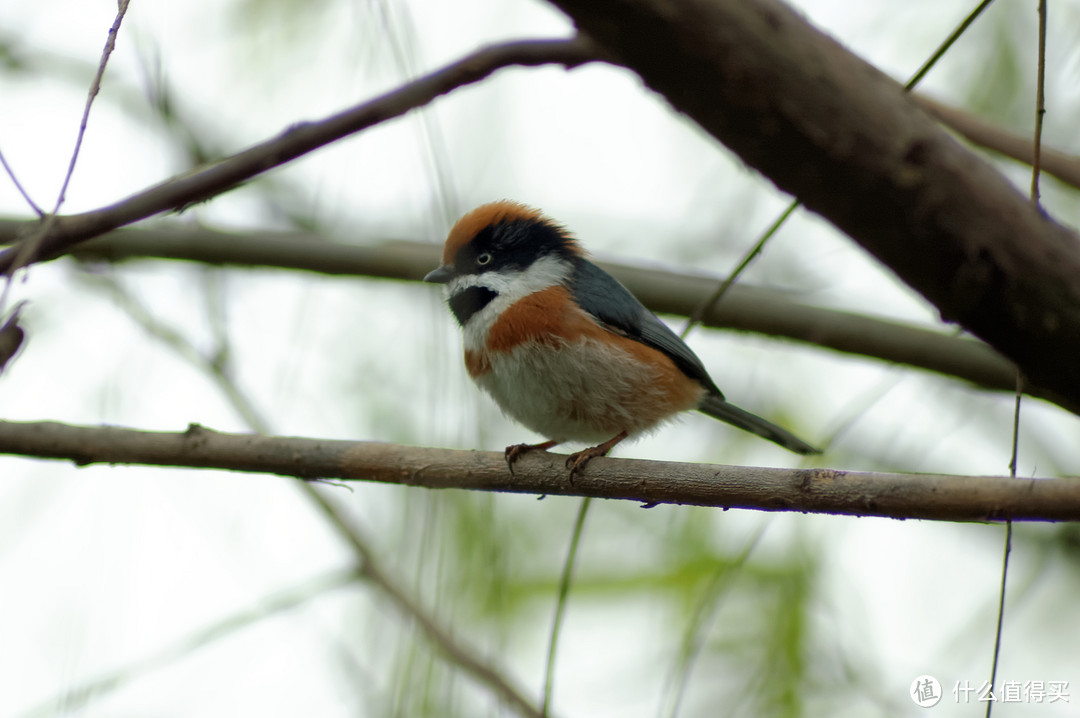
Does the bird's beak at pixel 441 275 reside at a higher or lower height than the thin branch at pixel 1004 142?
lower

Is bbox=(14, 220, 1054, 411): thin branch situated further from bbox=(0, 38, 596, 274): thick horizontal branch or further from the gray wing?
bbox=(0, 38, 596, 274): thick horizontal branch

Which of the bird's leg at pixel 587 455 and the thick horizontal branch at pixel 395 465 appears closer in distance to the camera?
the thick horizontal branch at pixel 395 465

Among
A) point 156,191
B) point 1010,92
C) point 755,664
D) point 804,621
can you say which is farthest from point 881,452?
point 156,191

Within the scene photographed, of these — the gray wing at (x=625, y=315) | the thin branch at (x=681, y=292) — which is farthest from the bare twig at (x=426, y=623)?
the gray wing at (x=625, y=315)

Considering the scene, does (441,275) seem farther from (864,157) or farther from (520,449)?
(864,157)

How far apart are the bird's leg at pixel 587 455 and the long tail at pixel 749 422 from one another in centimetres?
77

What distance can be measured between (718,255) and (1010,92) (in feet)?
7.51

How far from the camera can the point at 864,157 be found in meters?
2.26

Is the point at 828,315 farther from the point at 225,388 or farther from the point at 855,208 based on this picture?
the point at 225,388

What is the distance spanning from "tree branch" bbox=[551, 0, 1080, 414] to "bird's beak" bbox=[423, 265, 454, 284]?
1.94 metres

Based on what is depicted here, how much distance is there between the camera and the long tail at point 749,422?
13.9 feet

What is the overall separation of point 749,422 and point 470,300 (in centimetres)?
153

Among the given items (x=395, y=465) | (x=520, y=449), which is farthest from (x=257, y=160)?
(x=520, y=449)

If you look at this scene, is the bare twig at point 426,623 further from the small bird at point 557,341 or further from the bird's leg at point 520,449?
the small bird at point 557,341
